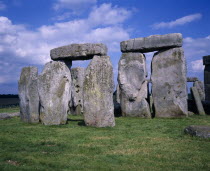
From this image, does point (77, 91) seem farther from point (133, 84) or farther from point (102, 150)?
point (102, 150)

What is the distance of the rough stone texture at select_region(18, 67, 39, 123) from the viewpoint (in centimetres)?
998

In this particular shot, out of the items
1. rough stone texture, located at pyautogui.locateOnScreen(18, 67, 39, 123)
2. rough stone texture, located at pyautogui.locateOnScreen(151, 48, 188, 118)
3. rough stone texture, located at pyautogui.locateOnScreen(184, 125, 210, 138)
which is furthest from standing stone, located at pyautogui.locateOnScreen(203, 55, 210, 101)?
rough stone texture, located at pyautogui.locateOnScreen(18, 67, 39, 123)

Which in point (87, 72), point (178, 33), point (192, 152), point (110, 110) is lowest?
point (192, 152)

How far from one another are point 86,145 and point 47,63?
428 centimetres

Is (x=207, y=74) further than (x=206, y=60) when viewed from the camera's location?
Yes

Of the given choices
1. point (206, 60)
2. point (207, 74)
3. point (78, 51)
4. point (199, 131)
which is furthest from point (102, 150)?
point (207, 74)

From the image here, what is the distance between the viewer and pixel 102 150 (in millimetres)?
5527

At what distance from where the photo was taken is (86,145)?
600 centimetres

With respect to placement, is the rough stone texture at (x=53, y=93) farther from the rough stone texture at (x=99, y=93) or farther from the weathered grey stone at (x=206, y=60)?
the weathered grey stone at (x=206, y=60)

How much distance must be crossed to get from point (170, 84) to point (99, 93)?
446 centimetres

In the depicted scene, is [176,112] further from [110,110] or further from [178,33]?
[110,110]

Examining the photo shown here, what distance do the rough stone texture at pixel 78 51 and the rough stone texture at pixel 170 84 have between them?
12.9ft

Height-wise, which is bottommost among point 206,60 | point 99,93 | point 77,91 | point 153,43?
point 99,93

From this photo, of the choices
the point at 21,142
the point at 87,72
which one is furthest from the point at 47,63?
the point at 21,142
